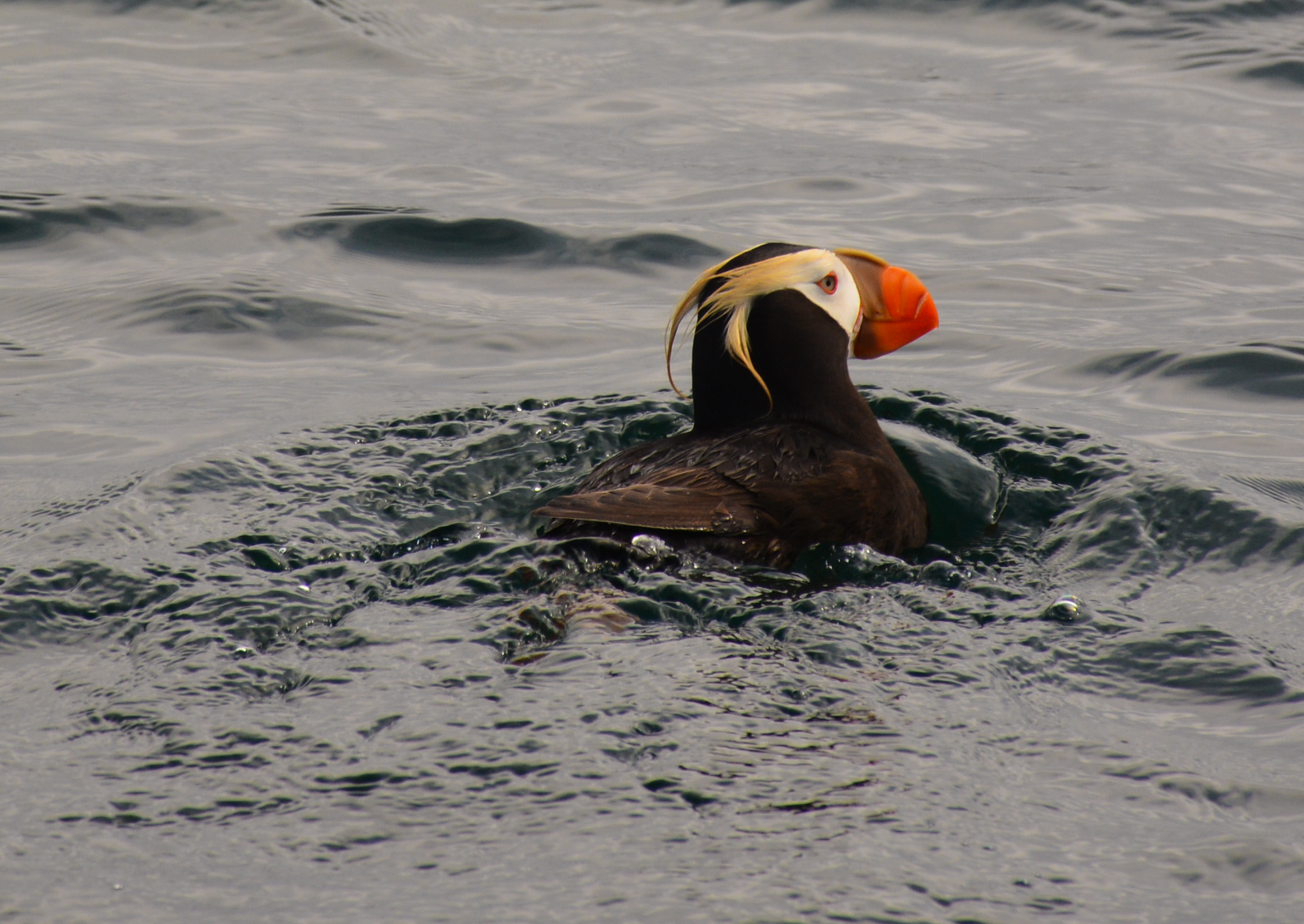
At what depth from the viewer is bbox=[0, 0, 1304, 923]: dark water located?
113 inches

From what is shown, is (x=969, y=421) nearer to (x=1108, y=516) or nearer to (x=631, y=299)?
(x=1108, y=516)

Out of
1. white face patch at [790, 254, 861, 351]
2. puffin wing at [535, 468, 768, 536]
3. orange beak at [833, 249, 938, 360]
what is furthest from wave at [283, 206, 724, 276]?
puffin wing at [535, 468, 768, 536]

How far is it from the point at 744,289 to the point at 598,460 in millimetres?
1207

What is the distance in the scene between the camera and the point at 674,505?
3980mm

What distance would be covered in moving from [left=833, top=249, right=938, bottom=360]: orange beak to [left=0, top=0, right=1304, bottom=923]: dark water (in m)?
0.60

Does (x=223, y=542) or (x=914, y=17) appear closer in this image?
(x=223, y=542)

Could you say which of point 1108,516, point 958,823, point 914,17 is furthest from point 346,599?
point 914,17

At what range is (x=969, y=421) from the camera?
5758 mm

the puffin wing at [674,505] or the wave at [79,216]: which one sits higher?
the wave at [79,216]

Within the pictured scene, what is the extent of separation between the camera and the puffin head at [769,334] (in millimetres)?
4547

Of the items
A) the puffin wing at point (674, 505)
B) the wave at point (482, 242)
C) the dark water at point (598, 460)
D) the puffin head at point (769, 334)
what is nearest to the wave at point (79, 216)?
the dark water at point (598, 460)

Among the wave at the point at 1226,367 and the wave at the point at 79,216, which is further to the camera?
the wave at the point at 79,216

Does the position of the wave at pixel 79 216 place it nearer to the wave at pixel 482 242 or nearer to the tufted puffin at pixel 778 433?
the wave at pixel 482 242

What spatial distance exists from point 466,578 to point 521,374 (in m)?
2.55
